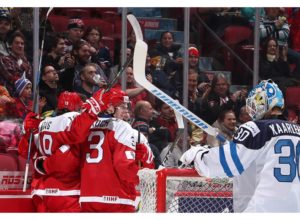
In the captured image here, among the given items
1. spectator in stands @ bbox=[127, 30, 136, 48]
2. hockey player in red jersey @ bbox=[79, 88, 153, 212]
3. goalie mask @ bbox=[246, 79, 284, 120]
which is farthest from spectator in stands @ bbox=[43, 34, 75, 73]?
goalie mask @ bbox=[246, 79, 284, 120]

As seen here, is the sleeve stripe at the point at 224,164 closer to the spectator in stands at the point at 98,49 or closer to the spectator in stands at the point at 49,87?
the spectator in stands at the point at 49,87

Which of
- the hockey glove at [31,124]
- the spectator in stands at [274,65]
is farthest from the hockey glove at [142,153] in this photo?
the spectator in stands at [274,65]

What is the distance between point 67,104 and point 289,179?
1859 mm

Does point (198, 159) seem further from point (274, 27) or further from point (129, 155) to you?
point (274, 27)

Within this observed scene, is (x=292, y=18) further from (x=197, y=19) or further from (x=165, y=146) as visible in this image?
(x=165, y=146)

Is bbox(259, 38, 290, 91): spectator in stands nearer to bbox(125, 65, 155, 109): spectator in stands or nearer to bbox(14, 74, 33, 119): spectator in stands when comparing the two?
bbox(125, 65, 155, 109): spectator in stands

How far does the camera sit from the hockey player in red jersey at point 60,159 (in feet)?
19.8

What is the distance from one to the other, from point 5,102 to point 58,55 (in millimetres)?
802

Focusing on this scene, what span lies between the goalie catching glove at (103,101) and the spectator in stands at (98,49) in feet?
5.85

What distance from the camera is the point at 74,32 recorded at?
795cm

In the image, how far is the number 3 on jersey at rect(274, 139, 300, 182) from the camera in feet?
15.7

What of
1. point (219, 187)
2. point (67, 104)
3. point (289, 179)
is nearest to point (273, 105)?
point (289, 179)

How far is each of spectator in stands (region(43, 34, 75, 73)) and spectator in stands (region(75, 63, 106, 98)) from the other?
0.43ft

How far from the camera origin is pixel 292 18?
29.8 ft
